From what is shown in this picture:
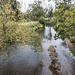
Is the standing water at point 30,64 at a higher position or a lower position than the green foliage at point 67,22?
lower

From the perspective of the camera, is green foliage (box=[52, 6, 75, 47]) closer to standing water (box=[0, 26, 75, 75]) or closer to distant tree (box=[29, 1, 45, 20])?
standing water (box=[0, 26, 75, 75])

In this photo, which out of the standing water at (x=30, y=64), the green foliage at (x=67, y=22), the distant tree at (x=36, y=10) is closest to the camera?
the green foliage at (x=67, y=22)

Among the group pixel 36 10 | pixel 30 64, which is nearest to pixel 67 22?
pixel 30 64

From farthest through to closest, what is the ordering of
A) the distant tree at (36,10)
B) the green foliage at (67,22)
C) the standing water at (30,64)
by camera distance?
the distant tree at (36,10), the standing water at (30,64), the green foliage at (67,22)

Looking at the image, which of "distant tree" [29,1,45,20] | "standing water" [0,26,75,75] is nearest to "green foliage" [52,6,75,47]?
"standing water" [0,26,75,75]


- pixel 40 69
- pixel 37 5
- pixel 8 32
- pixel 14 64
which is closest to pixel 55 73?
pixel 40 69

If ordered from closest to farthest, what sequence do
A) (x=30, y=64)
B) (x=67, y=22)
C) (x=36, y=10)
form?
(x=67, y=22)
(x=30, y=64)
(x=36, y=10)

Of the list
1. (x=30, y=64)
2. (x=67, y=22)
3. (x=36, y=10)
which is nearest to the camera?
(x=67, y=22)

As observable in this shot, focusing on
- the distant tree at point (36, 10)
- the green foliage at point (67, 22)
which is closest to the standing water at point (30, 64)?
the green foliage at point (67, 22)

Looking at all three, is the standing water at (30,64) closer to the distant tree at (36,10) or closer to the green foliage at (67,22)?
the green foliage at (67,22)

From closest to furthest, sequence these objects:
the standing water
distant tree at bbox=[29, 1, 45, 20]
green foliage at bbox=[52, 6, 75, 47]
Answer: green foliage at bbox=[52, 6, 75, 47], the standing water, distant tree at bbox=[29, 1, 45, 20]

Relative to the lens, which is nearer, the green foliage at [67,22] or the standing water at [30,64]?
the green foliage at [67,22]

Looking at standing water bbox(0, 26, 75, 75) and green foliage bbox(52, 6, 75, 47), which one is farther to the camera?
standing water bbox(0, 26, 75, 75)

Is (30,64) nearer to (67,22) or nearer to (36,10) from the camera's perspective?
(67,22)
